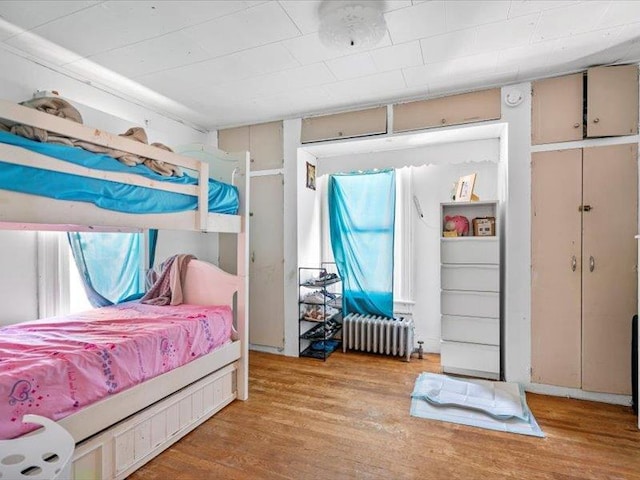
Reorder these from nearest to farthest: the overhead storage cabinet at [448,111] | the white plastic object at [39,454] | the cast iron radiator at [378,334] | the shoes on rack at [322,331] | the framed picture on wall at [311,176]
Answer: the white plastic object at [39,454] < the overhead storage cabinet at [448,111] < the cast iron radiator at [378,334] < the shoes on rack at [322,331] < the framed picture on wall at [311,176]

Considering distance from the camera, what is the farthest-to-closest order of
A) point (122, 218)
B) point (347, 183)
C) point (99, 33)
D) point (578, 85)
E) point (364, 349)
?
point (347, 183) < point (364, 349) < point (578, 85) < point (99, 33) < point (122, 218)

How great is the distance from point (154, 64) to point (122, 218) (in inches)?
56.5

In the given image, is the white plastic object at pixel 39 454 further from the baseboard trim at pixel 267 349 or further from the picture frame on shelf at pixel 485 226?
the picture frame on shelf at pixel 485 226

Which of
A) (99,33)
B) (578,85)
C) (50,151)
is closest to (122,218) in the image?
(50,151)

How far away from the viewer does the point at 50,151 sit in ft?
4.72

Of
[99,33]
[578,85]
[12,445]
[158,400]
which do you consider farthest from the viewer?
[578,85]

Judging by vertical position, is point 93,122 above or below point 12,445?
above

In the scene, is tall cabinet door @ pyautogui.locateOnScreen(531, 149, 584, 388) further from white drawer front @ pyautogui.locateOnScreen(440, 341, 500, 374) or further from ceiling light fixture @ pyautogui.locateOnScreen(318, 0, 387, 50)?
ceiling light fixture @ pyautogui.locateOnScreen(318, 0, 387, 50)

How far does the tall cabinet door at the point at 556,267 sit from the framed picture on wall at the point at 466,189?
501 mm

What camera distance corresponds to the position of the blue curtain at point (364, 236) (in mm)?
3762

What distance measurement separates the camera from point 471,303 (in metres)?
3.05

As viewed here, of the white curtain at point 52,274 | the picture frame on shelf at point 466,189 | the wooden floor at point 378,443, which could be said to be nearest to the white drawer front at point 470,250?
the picture frame on shelf at point 466,189

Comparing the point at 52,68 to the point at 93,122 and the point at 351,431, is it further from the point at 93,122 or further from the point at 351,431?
the point at 351,431

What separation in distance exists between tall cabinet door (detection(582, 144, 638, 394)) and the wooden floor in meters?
0.32
